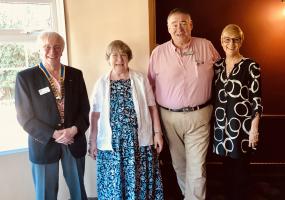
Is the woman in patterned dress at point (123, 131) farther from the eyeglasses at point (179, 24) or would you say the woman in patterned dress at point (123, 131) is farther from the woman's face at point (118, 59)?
the eyeglasses at point (179, 24)

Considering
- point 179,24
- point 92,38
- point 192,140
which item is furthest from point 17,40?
point 192,140

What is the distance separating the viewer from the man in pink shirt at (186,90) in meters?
2.03

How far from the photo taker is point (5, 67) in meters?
2.23

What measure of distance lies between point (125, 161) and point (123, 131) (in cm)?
22

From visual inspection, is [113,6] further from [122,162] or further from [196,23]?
[122,162]

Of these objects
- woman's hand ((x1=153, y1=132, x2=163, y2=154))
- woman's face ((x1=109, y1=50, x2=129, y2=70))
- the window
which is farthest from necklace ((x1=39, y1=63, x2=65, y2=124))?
woman's hand ((x1=153, y1=132, x2=163, y2=154))

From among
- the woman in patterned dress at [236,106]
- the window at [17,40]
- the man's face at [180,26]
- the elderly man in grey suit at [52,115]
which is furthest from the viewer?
the window at [17,40]

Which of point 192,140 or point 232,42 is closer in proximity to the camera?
point 232,42

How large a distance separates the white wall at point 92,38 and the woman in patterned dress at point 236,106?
0.64 meters

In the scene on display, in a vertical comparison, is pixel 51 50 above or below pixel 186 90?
above

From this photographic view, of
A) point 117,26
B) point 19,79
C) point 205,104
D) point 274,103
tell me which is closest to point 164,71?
point 205,104

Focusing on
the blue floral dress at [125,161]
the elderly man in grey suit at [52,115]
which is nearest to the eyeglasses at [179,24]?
the blue floral dress at [125,161]

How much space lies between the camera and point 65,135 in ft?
6.04

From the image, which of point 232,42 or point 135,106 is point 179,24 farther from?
point 135,106
